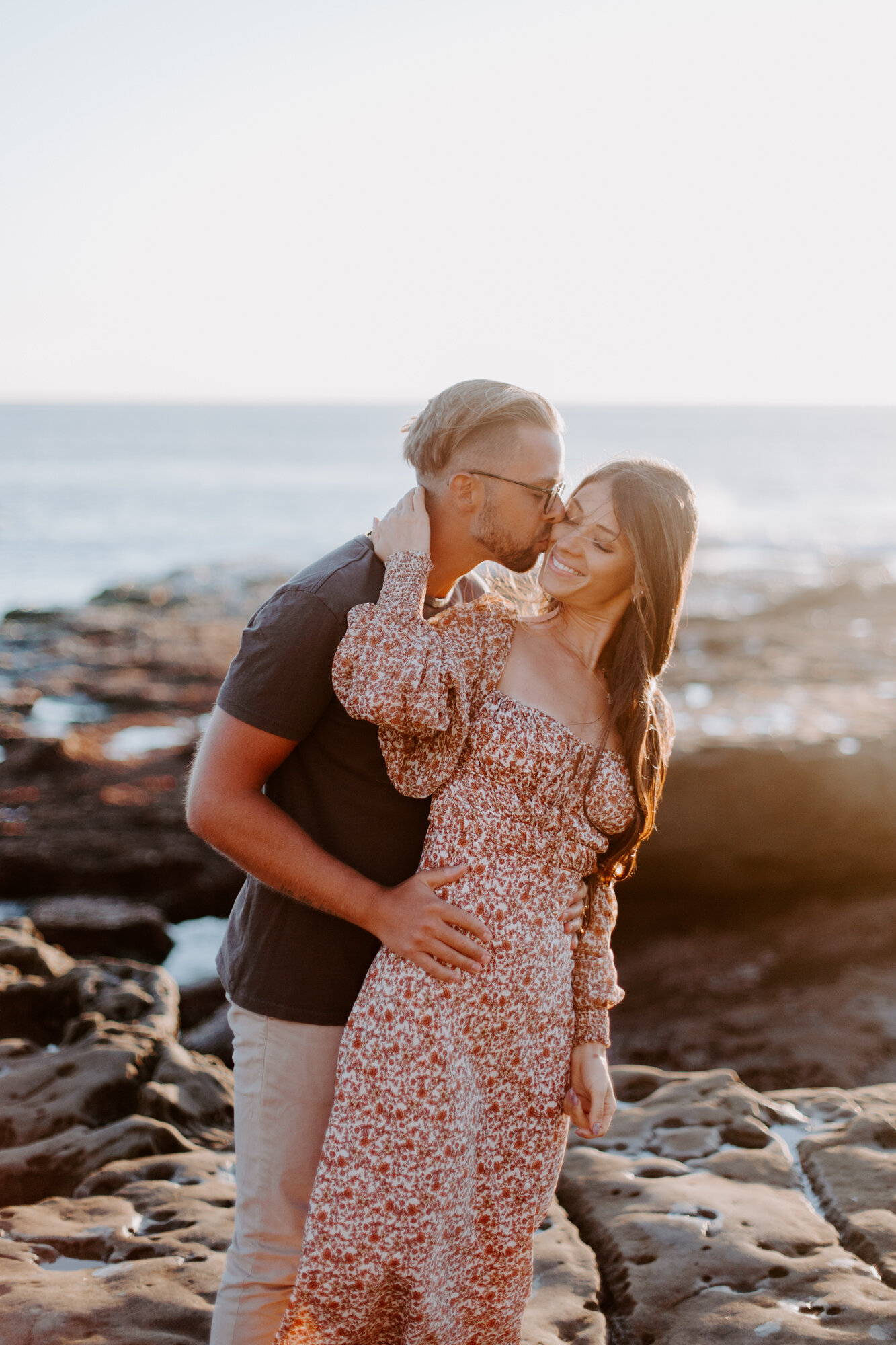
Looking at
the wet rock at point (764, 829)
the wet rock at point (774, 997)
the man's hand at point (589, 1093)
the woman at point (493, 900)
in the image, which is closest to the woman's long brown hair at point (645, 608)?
the woman at point (493, 900)

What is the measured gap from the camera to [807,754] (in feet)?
22.5

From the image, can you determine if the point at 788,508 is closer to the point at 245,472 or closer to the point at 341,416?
the point at 245,472

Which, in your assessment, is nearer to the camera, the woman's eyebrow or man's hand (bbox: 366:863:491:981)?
man's hand (bbox: 366:863:491:981)

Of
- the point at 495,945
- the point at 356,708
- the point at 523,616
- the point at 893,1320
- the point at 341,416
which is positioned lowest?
the point at 893,1320

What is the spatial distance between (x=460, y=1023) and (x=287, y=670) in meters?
0.88

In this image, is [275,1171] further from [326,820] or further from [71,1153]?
[71,1153]

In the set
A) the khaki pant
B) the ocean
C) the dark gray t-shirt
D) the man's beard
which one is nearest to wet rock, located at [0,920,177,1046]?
the khaki pant

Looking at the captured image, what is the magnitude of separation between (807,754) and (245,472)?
62.8 metres

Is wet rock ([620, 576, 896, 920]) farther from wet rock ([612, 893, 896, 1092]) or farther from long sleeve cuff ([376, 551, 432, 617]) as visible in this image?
long sleeve cuff ([376, 551, 432, 617])

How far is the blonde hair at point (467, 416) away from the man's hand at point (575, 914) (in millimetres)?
1117

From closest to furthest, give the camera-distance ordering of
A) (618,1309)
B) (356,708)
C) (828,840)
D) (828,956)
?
(356,708)
(618,1309)
(828,956)
(828,840)

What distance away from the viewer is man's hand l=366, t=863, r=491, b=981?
2.32 meters

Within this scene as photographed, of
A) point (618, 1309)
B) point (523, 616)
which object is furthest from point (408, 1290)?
point (523, 616)

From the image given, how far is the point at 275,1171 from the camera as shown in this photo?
2.47 meters
